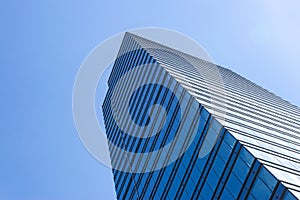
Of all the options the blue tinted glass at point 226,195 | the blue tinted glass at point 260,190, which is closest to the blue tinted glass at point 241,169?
the blue tinted glass at point 226,195

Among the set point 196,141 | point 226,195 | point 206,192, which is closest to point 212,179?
point 206,192

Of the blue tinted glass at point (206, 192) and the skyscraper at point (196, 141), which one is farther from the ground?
the skyscraper at point (196, 141)

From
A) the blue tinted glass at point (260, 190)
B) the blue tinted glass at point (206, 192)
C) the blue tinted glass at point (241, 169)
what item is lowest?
the blue tinted glass at point (206, 192)

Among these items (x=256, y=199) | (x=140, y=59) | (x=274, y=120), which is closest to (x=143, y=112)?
(x=140, y=59)

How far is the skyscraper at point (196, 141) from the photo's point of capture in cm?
2549

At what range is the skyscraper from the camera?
25.5m

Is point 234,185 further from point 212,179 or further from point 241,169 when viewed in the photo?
point 212,179

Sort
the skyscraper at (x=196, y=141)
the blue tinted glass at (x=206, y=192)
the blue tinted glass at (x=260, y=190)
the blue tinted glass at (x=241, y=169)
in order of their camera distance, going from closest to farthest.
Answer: the blue tinted glass at (x=260, y=190)
the blue tinted glass at (x=241, y=169)
the skyscraper at (x=196, y=141)
the blue tinted glass at (x=206, y=192)

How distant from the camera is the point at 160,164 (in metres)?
39.8

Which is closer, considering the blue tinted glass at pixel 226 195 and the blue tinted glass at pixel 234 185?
the blue tinted glass at pixel 234 185

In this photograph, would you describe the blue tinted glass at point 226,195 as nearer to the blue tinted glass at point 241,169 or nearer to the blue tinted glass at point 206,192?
the blue tinted glass at point 241,169

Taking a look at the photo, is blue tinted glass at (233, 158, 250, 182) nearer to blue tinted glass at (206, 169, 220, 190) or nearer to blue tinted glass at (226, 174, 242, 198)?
blue tinted glass at (226, 174, 242, 198)

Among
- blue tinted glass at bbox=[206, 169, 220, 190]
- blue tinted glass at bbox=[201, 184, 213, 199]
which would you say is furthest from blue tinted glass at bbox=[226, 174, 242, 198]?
blue tinted glass at bbox=[201, 184, 213, 199]

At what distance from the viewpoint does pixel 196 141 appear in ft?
109
